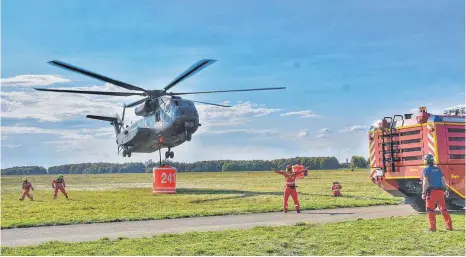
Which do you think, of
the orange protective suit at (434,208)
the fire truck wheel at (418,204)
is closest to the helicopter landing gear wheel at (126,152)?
the fire truck wheel at (418,204)

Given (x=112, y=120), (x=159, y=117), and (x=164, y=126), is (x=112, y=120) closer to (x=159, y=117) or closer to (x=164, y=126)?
(x=159, y=117)

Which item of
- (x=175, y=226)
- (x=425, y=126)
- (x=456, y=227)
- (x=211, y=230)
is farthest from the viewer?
(x=425, y=126)

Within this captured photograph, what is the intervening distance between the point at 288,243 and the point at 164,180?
64.8 feet

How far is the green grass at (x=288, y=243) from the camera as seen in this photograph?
8750mm

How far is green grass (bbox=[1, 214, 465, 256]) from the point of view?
8.75m

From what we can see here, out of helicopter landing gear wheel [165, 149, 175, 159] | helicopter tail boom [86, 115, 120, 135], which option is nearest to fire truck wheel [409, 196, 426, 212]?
helicopter landing gear wheel [165, 149, 175, 159]

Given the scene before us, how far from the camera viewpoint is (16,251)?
945 cm

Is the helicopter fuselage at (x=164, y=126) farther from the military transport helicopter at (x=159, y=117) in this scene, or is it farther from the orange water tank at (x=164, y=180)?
the orange water tank at (x=164, y=180)

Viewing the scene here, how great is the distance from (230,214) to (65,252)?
727 cm

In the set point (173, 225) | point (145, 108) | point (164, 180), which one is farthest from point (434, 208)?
point (145, 108)

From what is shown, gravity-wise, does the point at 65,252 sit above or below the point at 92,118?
below

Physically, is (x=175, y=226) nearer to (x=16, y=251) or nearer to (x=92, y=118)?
(x=16, y=251)

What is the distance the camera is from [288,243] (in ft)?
31.4

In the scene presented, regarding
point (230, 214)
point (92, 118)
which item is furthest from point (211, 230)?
point (92, 118)
